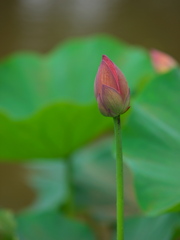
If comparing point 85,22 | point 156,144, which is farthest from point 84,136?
point 85,22

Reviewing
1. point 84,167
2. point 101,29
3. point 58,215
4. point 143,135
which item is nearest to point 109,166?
point 84,167

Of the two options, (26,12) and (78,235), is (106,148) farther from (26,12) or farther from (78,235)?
(26,12)

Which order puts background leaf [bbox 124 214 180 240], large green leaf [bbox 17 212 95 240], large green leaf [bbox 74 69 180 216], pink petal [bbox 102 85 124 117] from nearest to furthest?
1. pink petal [bbox 102 85 124 117]
2. large green leaf [bbox 74 69 180 216]
3. background leaf [bbox 124 214 180 240]
4. large green leaf [bbox 17 212 95 240]

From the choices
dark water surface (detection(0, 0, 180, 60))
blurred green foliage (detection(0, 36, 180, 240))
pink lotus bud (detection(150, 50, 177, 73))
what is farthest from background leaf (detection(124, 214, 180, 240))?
dark water surface (detection(0, 0, 180, 60))

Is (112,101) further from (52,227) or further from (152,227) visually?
(52,227)

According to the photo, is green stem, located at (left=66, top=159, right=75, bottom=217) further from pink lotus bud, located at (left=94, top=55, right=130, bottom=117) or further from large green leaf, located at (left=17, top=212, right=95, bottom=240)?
pink lotus bud, located at (left=94, top=55, right=130, bottom=117)

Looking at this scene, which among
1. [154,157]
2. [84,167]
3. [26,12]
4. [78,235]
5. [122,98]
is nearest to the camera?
[122,98]
